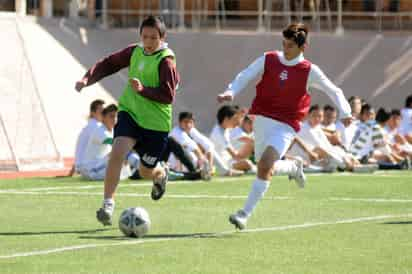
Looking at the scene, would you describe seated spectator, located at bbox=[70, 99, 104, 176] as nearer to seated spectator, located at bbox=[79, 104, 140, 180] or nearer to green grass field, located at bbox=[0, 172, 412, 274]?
seated spectator, located at bbox=[79, 104, 140, 180]

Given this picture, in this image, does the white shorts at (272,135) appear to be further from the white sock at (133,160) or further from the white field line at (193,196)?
the white sock at (133,160)

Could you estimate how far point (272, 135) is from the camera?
13.0 m

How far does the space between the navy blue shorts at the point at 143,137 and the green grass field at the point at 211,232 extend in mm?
672

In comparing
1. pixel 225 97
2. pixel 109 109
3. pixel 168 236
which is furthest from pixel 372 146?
pixel 168 236

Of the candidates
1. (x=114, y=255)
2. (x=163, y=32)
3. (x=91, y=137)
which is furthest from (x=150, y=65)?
(x=91, y=137)

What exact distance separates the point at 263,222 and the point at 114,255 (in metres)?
3.28

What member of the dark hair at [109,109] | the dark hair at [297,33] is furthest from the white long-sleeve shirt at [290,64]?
the dark hair at [109,109]

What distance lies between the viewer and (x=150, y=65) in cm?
1313

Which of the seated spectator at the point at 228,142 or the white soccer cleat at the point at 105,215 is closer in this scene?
the white soccer cleat at the point at 105,215

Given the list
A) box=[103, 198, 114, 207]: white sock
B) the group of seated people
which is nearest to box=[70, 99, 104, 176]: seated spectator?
the group of seated people

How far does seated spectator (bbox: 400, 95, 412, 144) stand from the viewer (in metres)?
27.4

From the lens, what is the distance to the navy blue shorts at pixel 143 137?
42.9 ft

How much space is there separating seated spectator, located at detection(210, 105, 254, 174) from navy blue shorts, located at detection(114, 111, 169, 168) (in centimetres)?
957

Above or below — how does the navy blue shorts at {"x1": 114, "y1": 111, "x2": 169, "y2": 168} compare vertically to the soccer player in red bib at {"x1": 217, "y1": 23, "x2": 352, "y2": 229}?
below
